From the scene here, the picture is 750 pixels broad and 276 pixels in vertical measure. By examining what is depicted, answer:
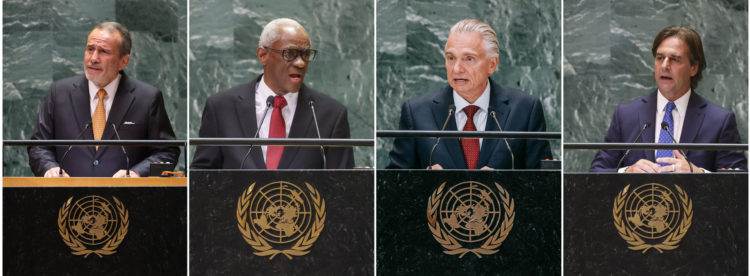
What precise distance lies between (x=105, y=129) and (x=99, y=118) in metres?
0.09

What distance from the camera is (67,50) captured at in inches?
223

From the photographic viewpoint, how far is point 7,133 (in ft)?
18.5

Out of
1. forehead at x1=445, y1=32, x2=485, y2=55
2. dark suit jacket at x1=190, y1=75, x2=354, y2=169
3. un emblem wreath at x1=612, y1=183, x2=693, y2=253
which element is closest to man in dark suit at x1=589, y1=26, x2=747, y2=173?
un emblem wreath at x1=612, y1=183, x2=693, y2=253

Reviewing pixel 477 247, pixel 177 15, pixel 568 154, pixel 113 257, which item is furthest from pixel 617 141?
pixel 113 257

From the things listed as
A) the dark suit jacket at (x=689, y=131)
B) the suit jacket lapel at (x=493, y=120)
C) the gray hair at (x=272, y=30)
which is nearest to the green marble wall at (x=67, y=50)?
the gray hair at (x=272, y=30)

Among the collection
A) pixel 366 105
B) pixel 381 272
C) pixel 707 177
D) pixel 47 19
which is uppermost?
pixel 47 19

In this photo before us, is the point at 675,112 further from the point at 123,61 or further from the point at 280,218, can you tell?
the point at 123,61

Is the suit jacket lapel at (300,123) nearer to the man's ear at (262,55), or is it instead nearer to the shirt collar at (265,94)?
the shirt collar at (265,94)

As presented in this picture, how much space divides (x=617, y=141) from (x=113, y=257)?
3491 mm

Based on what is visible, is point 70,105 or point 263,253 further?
point 70,105

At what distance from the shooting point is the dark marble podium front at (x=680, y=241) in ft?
18.2

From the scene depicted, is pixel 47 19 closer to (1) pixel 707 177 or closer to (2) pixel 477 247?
(2) pixel 477 247

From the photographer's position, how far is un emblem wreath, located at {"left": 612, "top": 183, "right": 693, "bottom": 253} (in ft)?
18.3

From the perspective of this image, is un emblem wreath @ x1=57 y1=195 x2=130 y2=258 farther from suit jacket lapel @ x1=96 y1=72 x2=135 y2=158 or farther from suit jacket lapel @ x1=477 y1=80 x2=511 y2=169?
suit jacket lapel @ x1=477 y1=80 x2=511 y2=169
